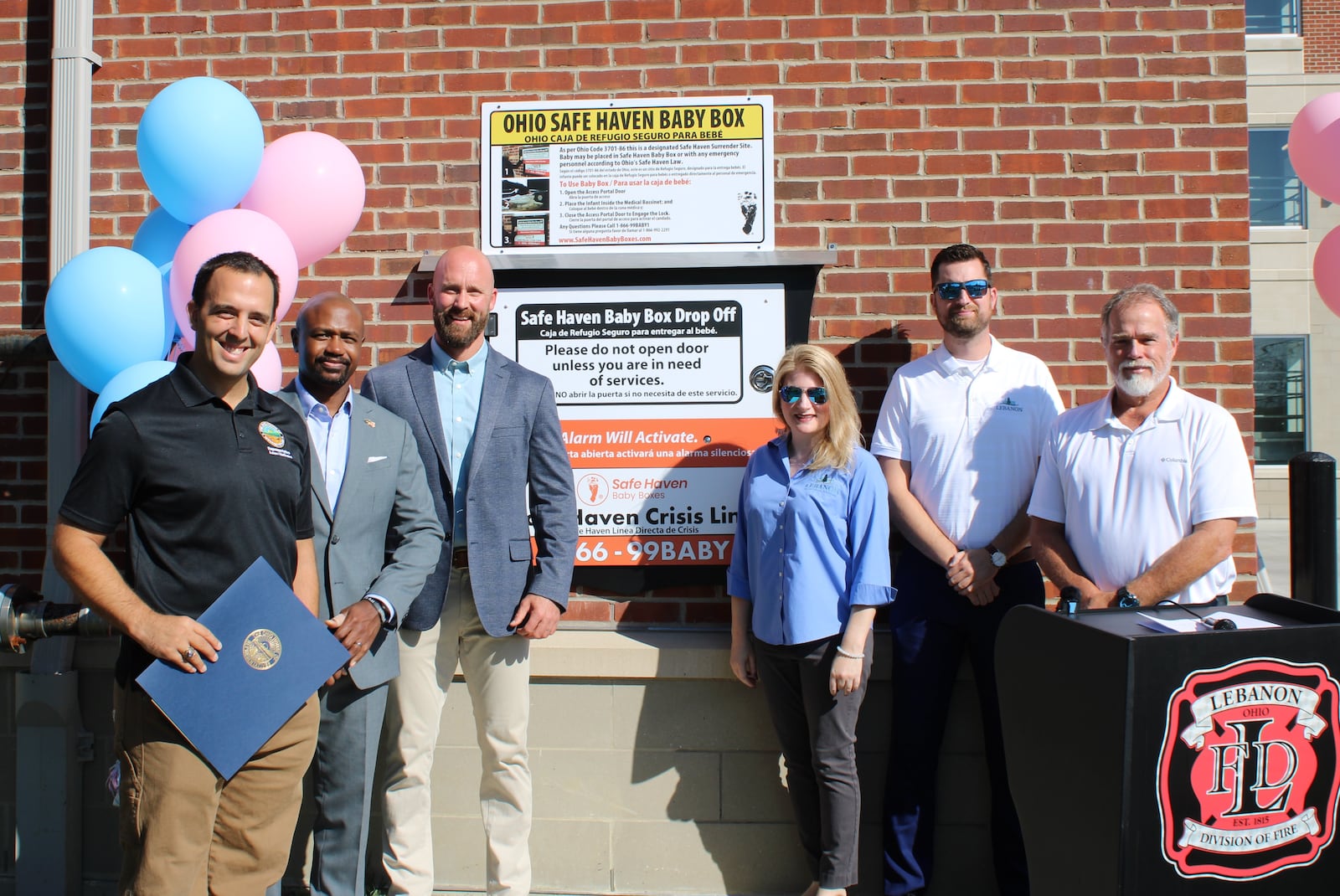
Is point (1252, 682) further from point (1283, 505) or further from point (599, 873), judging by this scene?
point (1283, 505)

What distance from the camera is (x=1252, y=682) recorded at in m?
2.08

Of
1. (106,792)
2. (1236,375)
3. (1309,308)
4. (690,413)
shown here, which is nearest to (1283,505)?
(1309,308)

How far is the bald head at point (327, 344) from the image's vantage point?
287 centimetres

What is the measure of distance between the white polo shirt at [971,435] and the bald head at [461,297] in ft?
4.92

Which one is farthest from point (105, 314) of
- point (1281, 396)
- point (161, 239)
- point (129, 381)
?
point (1281, 396)

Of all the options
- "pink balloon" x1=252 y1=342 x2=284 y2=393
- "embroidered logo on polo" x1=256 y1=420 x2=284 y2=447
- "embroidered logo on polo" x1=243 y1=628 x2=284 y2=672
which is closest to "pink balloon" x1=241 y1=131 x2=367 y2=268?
"pink balloon" x1=252 y1=342 x2=284 y2=393

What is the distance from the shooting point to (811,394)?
10.3 feet

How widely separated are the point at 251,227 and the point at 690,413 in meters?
1.74

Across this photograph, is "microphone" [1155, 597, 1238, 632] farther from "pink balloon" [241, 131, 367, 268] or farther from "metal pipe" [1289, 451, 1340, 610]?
"pink balloon" [241, 131, 367, 268]

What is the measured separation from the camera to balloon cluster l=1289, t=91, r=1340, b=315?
3.27 metres

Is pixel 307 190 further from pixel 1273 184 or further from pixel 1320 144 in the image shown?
pixel 1273 184

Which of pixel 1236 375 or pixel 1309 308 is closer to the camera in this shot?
pixel 1236 375

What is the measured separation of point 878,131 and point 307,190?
87.8 inches

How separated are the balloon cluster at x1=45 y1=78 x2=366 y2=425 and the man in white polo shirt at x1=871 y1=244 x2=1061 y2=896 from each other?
2.23 meters
